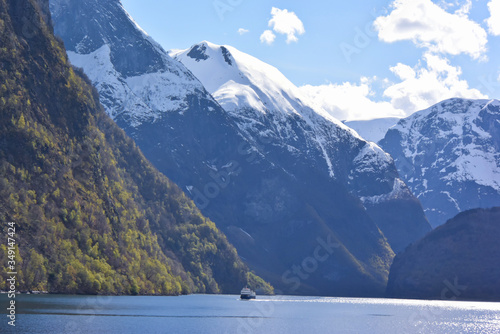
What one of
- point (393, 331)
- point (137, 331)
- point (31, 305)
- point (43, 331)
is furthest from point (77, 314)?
point (393, 331)

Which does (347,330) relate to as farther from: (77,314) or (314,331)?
(77,314)

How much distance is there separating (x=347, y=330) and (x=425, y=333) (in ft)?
61.4

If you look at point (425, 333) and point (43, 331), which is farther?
point (425, 333)

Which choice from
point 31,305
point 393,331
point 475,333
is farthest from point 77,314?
point 475,333

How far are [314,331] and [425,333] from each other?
2815cm

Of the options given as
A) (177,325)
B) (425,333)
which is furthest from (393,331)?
(177,325)

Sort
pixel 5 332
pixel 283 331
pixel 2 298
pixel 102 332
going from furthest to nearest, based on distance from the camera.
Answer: pixel 2 298 < pixel 283 331 < pixel 102 332 < pixel 5 332

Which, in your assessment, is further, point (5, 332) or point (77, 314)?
point (77, 314)

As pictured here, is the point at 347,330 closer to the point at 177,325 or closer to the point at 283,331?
the point at 283,331

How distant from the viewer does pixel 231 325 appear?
190 metres

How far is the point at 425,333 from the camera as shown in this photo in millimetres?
192125

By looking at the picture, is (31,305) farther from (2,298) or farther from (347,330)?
(347,330)

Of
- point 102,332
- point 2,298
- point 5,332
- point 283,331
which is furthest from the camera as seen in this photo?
point 2,298

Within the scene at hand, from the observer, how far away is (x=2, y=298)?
193 meters
